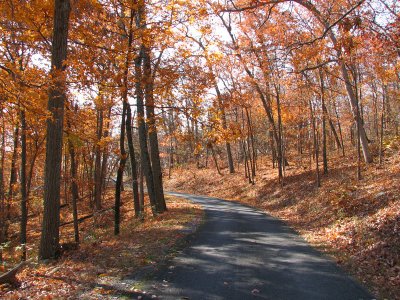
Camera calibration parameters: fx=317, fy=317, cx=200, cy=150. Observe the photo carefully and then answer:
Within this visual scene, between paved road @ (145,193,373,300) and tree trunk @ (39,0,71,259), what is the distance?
3362mm

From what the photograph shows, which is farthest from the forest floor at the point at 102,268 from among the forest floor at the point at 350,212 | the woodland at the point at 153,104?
the forest floor at the point at 350,212

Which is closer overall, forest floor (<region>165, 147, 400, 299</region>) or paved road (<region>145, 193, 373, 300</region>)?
paved road (<region>145, 193, 373, 300</region>)

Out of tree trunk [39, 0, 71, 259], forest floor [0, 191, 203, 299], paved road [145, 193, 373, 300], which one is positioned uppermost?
tree trunk [39, 0, 71, 259]

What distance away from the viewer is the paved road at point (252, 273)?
18.5ft

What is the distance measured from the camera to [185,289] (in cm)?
580

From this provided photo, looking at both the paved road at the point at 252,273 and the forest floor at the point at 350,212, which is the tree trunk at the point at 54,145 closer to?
the paved road at the point at 252,273

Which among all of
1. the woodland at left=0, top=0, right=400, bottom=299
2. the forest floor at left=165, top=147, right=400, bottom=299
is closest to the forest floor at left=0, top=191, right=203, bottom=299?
the woodland at left=0, top=0, right=400, bottom=299

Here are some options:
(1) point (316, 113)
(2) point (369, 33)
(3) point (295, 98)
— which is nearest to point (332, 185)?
(1) point (316, 113)

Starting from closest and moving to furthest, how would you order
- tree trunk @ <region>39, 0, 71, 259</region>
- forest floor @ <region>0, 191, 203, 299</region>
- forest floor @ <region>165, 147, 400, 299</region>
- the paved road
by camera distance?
the paved road < forest floor @ <region>0, 191, 203, 299</region> < forest floor @ <region>165, 147, 400, 299</region> < tree trunk @ <region>39, 0, 71, 259</region>

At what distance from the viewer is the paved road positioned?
565 cm

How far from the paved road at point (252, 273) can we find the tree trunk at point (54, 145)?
3362mm

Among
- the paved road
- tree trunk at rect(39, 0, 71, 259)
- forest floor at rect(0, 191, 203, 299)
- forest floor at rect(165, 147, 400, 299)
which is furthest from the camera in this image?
tree trunk at rect(39, 0, 71, 259)

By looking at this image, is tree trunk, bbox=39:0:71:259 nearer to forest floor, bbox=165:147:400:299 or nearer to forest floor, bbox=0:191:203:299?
forest floor, bbox=0:191:203:299

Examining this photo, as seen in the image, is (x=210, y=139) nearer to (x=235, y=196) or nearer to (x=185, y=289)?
(x=185, y=289)
